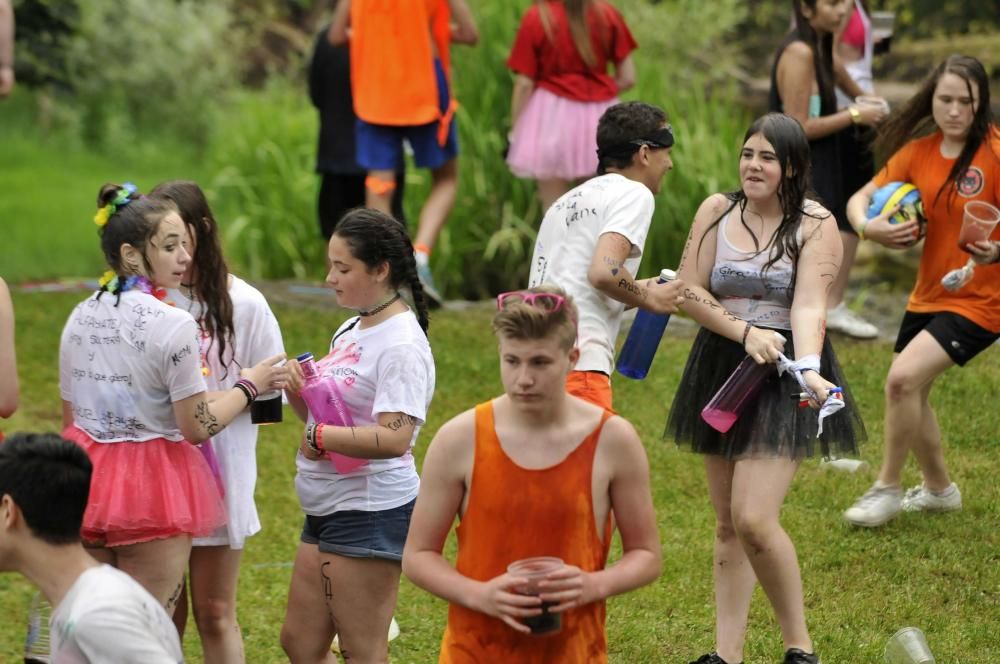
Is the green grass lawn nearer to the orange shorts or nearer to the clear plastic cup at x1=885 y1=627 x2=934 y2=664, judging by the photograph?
the clear plastic cup at x1=885 y1=627 x2=934 y2=664

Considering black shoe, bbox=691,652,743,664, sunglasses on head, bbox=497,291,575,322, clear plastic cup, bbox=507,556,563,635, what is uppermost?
sunglasses on head, bbox=497,291,575,322

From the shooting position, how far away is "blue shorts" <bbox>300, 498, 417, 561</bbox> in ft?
13.7

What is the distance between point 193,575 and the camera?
4.52 metres

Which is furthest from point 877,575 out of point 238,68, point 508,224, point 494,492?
point 238,68

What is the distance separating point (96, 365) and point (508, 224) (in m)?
6.19

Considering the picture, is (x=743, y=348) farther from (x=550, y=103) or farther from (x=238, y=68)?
(x=238, y=68)

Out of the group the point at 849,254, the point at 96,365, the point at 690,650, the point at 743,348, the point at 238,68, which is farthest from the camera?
the point at 238,68

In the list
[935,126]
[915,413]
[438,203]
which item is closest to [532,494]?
[915,413]

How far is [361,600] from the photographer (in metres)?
4.20

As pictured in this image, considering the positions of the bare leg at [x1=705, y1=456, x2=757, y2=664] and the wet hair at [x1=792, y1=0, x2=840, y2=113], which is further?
the wet hair at [x1=792, y1=0, x2=840, y2=113]

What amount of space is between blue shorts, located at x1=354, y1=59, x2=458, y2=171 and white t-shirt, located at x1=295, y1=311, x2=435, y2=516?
4.41 metres

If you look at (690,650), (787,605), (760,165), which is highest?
(760,165)

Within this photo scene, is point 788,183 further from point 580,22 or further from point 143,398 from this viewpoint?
point 580,22

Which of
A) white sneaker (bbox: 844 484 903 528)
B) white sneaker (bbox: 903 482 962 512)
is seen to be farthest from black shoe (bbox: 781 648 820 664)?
white sneaker (bbox: 903 482 962 512)
